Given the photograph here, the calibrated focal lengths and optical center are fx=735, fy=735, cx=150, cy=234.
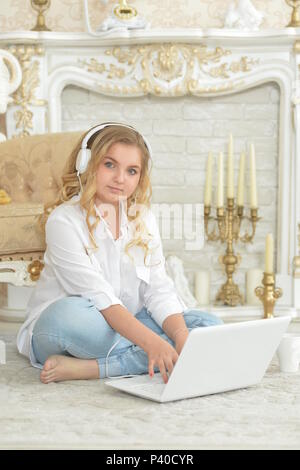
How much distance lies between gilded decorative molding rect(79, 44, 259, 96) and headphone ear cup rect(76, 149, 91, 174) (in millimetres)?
1079

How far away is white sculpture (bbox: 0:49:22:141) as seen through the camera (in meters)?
2.72


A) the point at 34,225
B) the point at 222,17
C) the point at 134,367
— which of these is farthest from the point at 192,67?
the point at 134,367

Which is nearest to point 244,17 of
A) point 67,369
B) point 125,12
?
point 125,12

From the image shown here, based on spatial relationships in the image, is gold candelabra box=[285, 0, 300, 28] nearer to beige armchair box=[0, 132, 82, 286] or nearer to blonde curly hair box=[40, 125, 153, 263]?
beige armchair box=[0, 132, 82, 286]

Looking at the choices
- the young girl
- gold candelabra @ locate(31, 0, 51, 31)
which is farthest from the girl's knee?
gold candelabra @ locate(31, 0, 51, 31)

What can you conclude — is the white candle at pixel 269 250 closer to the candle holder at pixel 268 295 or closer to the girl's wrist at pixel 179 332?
the candle holder at pixel 268 295

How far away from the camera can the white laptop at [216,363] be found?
145 cm

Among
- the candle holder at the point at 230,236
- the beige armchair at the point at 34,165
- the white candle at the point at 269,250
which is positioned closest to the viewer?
the beige armchair at the point at 34,165

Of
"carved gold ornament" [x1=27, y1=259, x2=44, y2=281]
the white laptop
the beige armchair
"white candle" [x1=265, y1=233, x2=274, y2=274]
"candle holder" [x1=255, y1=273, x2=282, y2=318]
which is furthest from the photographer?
"candle holder" [x1=255, y1=273, x2=282, y2=318]

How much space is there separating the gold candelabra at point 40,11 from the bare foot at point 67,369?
153 cm

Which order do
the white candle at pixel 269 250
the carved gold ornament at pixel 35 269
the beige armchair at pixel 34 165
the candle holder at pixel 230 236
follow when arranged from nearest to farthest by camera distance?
the carved gold ornament at pixel 35 269 → the beige armchair at pixel 34 165 → the white candle at pixel 269 250 → the candle holder at pixel 230 236

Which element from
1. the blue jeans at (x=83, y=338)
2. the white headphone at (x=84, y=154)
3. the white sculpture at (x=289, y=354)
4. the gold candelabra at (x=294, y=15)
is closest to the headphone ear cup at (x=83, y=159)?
the white headphone at (x=84, y=154)

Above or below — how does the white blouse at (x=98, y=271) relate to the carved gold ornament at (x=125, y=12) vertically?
below

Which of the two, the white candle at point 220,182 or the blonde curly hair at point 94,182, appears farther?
the white candle at point 220,182
